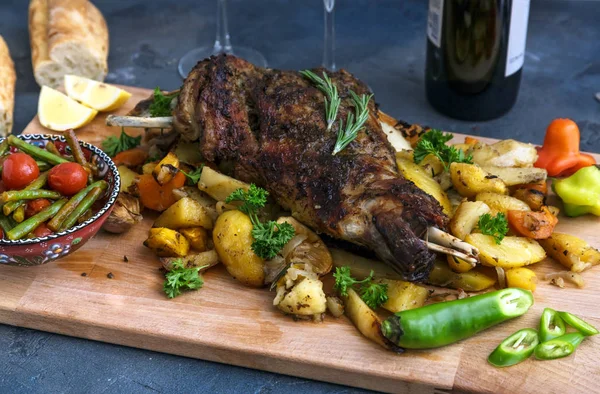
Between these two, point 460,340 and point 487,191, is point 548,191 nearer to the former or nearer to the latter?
point 487,191

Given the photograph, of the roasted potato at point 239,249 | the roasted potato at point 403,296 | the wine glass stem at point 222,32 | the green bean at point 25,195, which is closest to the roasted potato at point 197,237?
the roasted potato at point 239,249

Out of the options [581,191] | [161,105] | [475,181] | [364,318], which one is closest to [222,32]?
[161,105]

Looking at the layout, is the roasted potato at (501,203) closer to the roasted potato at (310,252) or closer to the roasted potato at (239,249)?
the roasted potato at (310,252)

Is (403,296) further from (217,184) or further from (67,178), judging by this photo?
(67,178)

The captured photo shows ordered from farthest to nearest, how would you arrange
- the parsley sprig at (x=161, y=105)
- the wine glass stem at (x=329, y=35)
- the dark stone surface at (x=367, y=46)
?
the dark stone surface at (x=367, y=46)
the wine glass stem at (x=329, y=35)
the parsley sprig at (x=161, y=105)

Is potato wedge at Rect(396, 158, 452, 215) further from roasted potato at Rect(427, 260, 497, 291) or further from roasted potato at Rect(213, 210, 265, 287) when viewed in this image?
roasted potato at Rect(213, 210, 265, 287)

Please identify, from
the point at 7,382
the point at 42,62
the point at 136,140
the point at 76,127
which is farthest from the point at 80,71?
the point at 7,382
